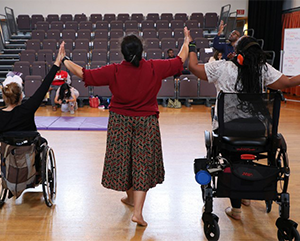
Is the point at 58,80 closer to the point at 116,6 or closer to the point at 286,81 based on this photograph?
the point at 286,81

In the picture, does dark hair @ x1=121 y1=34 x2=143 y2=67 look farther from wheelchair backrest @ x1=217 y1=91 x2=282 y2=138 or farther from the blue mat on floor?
the blue mat on floor

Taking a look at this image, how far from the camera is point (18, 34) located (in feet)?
38.7

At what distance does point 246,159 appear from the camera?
218cm

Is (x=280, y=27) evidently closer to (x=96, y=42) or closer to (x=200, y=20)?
(x=200, y=20)

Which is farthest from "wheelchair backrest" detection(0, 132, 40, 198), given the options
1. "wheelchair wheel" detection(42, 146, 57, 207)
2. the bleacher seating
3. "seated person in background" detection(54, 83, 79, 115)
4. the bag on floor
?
the bleacher seating

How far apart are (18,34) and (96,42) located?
11.8 feet

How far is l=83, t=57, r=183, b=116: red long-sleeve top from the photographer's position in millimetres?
2209

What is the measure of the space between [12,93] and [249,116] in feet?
5.69

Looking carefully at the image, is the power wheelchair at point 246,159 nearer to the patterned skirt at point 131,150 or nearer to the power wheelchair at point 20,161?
the patterned skirt at point 131,150

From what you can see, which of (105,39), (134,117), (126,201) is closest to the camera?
(134,117)

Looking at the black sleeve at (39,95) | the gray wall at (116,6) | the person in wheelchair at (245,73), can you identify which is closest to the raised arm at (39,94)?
the black sleeve at (39,95)

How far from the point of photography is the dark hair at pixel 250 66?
2.18 m

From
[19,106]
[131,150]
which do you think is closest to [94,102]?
[19,106]

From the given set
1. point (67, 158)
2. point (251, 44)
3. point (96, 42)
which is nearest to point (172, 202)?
point (251, 44)
